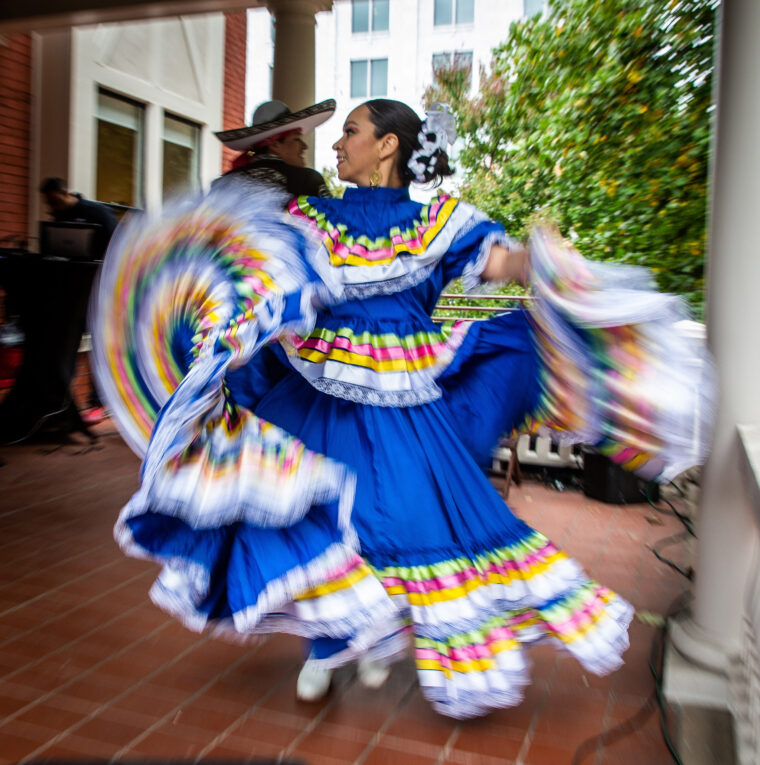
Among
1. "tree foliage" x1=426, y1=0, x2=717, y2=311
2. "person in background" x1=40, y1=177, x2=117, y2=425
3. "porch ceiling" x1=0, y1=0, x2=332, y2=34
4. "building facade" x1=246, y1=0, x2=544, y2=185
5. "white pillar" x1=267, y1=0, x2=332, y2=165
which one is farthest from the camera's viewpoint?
"building facade" x1=246, y1=0, x2=544, y2=185

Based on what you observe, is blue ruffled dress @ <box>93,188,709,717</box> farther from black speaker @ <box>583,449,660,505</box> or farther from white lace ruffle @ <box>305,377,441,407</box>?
black speaker @ <box>583,449,660,505</box>

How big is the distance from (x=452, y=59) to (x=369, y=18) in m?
3.84

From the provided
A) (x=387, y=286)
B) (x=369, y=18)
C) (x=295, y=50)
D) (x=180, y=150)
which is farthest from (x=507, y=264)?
(x=369, y=18)

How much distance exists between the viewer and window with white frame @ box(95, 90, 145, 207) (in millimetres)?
6625

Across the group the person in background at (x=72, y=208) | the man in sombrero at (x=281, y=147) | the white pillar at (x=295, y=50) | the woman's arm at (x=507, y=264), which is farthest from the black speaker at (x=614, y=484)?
the person in background at (x=72, y=208)

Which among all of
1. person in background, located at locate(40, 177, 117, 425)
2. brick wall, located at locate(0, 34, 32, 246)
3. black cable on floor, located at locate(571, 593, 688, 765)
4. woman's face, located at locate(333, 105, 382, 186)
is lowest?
black cable on floor, located at locate(571, 593, 688, 765)

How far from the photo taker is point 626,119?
4895 mm

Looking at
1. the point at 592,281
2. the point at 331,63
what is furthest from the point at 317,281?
the point at 331,63

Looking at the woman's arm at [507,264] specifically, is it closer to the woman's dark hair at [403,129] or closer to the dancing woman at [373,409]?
the dancing woman at [373,409]

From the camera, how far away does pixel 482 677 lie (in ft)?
5.82

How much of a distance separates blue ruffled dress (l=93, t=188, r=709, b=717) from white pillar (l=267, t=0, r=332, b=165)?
4139mm

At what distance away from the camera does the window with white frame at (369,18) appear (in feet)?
67.6

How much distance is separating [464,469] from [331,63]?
68.3ft

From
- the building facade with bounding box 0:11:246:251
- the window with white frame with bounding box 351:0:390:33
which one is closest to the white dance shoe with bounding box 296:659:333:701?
the building facade with bounding box 0:11:246:251
